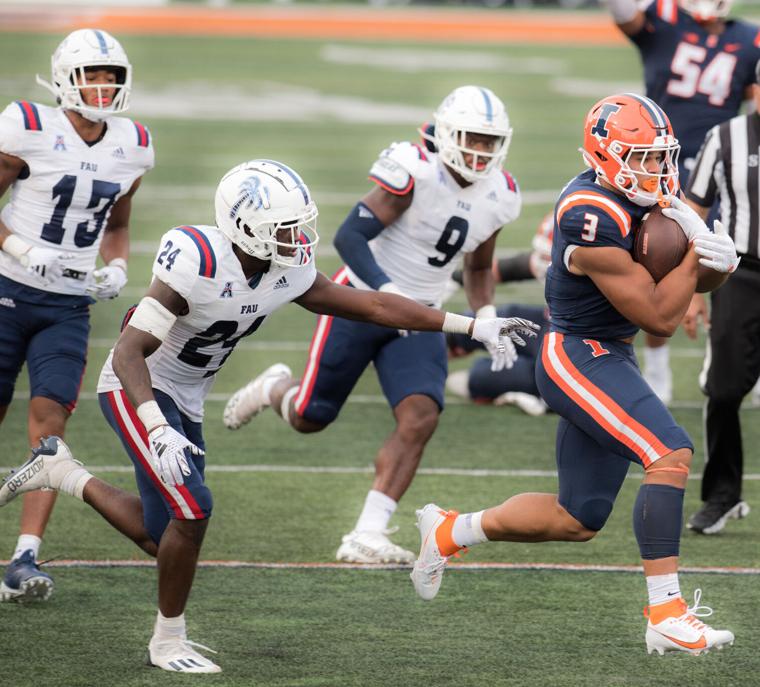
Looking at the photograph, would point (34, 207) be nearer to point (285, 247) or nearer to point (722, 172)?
point (285, 247)

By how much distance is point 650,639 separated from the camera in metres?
4.04

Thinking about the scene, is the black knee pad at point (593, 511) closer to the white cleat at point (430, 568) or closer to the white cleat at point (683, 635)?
the white cleat at point (683, 635)

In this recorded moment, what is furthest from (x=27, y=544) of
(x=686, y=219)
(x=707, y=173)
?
(x=707, y=173)

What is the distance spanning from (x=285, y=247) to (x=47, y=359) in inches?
51.5

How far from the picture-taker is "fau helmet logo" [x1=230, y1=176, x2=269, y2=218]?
13.8 ft

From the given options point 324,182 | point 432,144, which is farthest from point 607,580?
point 324,182

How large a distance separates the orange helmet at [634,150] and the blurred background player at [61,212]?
6.42ft

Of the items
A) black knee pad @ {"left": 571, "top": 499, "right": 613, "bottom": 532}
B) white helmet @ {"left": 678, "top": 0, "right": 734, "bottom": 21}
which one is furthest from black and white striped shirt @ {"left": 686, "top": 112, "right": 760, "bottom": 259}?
white helmet @ {"left": 678, "top": 0, "right": 734, "bottom": 21}

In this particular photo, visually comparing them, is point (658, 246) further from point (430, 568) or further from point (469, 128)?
point (469, 128)

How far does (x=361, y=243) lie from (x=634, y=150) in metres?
1.67

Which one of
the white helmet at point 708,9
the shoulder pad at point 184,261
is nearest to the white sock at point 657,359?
the white helmet at point 708,9

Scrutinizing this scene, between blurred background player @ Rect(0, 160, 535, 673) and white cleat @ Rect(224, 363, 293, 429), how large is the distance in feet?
5.88

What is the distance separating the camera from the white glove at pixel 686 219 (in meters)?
4.21

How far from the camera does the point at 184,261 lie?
416 centimetres
